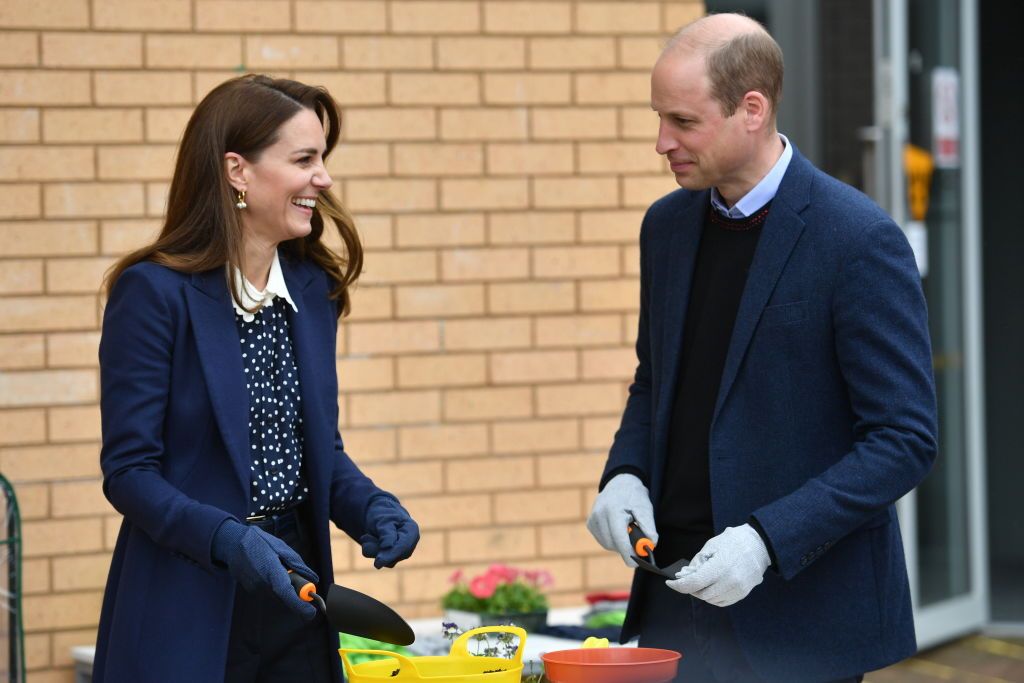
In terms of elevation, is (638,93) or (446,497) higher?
(638,93)

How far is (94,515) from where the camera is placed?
5.01 metres

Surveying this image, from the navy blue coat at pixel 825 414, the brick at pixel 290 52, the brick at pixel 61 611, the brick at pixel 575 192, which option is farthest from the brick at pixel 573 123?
the navy blue coat at pixel 825 414

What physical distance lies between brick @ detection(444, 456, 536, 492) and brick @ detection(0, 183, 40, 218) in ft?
5.30

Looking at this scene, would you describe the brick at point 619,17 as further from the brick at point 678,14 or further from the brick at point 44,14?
the brick at point 44,14

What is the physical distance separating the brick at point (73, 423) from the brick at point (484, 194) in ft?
4.50

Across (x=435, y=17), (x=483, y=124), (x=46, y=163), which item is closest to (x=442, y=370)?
(x=483, y=124)

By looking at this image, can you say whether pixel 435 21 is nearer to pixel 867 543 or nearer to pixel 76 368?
pixel 76 368

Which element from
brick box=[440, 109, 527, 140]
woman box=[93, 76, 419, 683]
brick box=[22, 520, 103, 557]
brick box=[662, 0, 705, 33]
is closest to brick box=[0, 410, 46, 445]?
brick box=[22, 520, 103, 557]

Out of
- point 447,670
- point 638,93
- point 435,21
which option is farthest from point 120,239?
point 447,670

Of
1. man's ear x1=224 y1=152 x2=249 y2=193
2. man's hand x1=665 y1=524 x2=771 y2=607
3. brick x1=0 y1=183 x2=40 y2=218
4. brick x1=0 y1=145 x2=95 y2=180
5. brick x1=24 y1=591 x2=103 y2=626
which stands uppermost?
brick x1=0 y1=145 x2=95 y2=180

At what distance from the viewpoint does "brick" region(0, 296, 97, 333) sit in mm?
4934

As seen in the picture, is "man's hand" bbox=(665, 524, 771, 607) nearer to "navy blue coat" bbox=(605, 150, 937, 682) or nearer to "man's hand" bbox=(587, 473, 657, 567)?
"navy blue coat" bbox=(605, 150, 937, 682)

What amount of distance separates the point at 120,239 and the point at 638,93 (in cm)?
189

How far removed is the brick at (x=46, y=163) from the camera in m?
4.93
